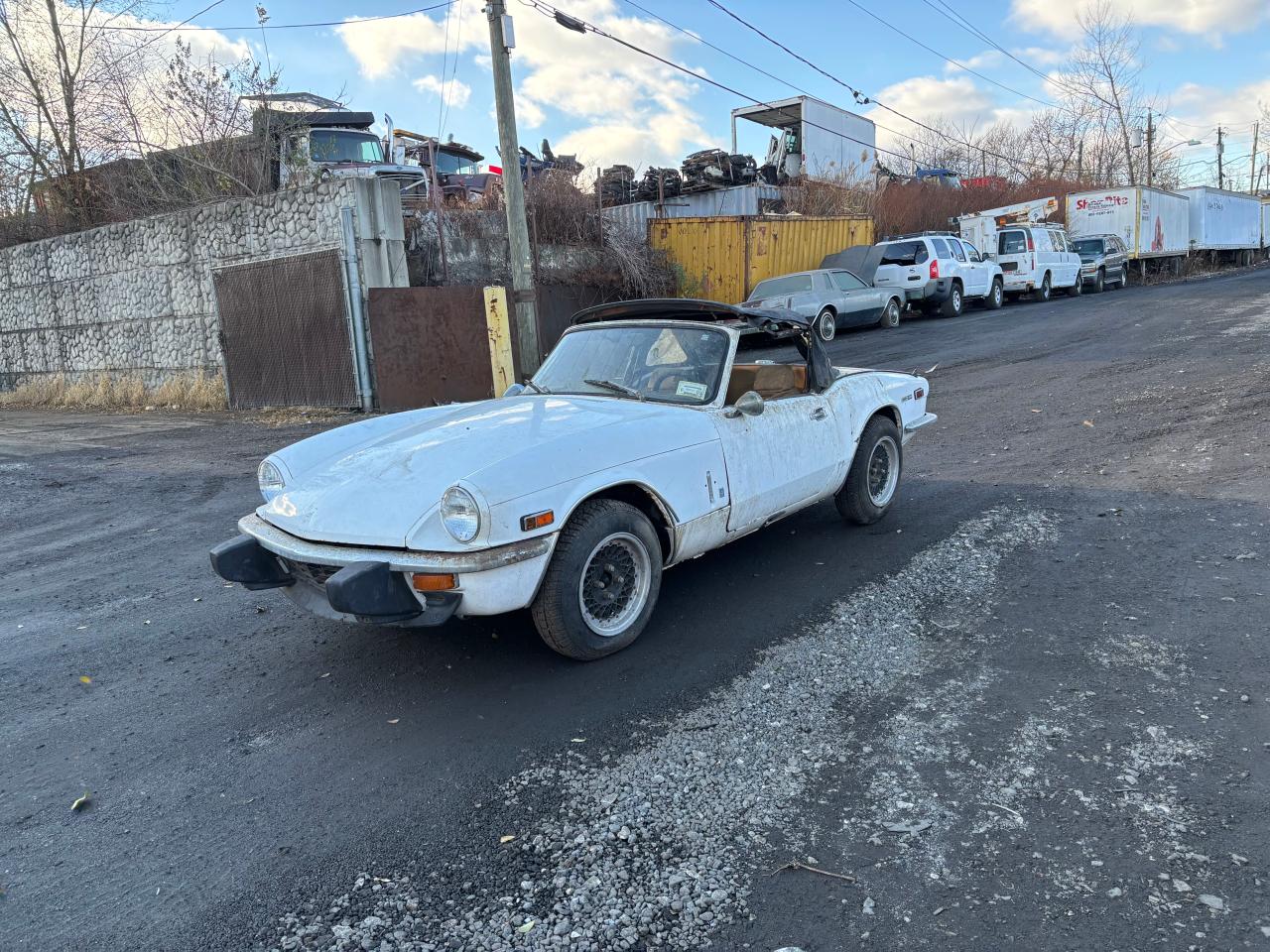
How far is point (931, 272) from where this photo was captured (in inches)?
802

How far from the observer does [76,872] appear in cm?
255

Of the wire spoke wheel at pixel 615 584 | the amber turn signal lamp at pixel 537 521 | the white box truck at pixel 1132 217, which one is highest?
the white box truck at pixel 1132 217

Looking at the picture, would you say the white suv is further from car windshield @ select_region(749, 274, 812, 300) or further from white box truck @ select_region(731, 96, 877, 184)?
white box truck @ select_region(731, 96, 877, 184)

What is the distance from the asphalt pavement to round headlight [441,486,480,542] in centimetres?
76

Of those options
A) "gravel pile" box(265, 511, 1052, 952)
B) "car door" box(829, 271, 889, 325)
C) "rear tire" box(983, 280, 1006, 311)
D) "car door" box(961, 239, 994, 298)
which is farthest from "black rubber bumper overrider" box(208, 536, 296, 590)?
"rear tire" box(983, 280, 1006, 311)

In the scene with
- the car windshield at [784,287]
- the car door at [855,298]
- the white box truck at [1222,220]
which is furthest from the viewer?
the white box truck at [1222,220]

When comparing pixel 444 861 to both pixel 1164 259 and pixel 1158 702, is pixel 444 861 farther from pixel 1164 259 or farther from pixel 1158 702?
pixel 1164 259

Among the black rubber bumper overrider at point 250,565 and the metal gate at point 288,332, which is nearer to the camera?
the black rubber bumper overrider at point 250,565

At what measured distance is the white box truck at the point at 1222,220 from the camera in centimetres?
3284

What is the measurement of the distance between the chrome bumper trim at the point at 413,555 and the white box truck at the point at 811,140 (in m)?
27.2

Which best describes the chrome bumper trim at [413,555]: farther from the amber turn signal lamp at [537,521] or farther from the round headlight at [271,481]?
the round headlight at [271,481]

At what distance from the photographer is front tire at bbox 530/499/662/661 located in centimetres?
355

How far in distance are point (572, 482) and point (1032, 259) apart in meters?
23.9

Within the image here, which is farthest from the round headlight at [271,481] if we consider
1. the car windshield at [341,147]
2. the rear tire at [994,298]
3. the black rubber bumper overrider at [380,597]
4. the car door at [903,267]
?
the rear tire at [994,298]
